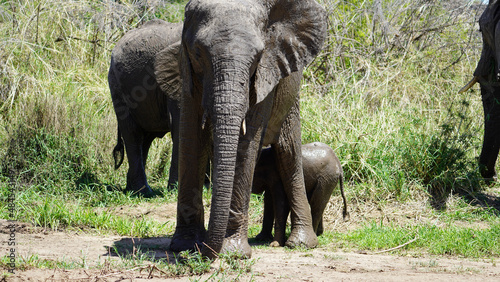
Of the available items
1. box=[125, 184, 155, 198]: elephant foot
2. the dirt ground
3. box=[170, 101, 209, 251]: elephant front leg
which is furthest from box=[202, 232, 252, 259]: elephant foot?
box=[125, 184, 155, 198]: elephant foot

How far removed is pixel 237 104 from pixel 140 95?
14.3 ft

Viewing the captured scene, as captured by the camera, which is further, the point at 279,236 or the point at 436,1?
the point at 436,1

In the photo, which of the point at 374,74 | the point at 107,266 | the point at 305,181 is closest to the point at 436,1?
the point at 374,74

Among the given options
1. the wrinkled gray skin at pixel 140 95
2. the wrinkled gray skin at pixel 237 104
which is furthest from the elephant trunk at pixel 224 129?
the wrinkled gray skin at pixel 140 95

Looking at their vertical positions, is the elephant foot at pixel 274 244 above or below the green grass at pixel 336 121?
below

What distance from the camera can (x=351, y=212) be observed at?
7.27 m

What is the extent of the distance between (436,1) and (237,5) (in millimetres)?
8130

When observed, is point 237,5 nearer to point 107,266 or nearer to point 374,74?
point 107,266

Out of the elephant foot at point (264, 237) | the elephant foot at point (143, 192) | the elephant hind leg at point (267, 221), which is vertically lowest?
the elephant foot at point (264, 237)

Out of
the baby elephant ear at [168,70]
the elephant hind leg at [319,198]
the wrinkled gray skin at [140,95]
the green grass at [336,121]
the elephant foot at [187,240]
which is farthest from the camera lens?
the wrinkled gray skin at [140,95]

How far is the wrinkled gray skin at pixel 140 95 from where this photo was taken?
7.90 m

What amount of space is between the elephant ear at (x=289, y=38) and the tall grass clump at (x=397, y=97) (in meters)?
2.93

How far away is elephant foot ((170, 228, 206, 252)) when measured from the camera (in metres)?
4.87
